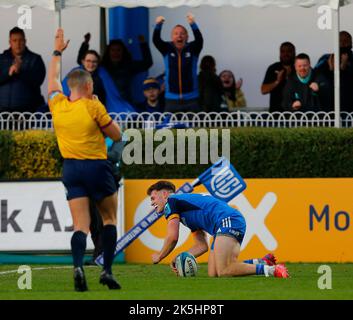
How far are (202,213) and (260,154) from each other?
15.1 feet

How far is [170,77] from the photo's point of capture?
20.6 meters

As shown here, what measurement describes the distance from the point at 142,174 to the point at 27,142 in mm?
1613

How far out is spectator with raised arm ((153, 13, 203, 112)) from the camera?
806 inches

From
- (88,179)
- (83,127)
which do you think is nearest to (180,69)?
(83,127)

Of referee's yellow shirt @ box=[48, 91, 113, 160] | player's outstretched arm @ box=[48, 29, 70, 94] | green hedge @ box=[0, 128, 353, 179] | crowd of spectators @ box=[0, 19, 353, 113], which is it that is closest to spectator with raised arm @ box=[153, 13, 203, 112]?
crowd of spectators @ box=[0, 19, 353, 113]

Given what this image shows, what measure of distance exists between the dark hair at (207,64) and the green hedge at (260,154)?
7.69 ft

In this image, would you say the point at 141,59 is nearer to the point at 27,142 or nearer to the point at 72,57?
the point at 72,57

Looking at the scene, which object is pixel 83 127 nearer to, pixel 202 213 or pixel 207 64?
pixel 202 213

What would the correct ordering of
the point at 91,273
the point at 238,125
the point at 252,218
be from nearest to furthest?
the point at 91,273
the point at 252,218
the point at 238,125

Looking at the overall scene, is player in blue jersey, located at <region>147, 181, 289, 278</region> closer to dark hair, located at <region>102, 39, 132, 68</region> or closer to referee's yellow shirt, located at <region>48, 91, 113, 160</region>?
referee's yellow shirt, located at <region>48, 91, 113, 160</region>

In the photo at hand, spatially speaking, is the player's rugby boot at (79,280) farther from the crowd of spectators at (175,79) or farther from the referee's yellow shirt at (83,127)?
the crowd of spectators at (175,79)

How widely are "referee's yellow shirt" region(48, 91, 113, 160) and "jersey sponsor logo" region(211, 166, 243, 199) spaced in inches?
166

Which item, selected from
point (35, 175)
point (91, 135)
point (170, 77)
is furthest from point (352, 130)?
point (91, 135)

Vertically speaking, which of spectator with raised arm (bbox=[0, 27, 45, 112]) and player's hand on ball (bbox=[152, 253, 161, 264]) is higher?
spectator with raised arm (bbox=[0, 27, 45, 112])
